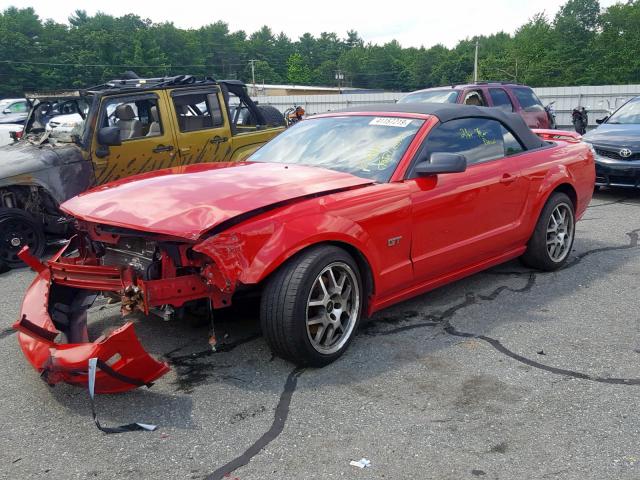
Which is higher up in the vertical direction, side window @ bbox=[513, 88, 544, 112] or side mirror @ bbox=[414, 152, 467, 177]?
side window @ bbox=[513, 88, 544, 112]

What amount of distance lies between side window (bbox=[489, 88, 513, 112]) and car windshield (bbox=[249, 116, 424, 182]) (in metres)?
7.16

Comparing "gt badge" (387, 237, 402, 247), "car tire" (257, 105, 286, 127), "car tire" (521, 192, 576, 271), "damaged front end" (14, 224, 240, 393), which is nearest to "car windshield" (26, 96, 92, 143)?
"car tire" (257, 105, 286, 127)

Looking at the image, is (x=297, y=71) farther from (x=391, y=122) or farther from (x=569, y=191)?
(x=391, y=122)

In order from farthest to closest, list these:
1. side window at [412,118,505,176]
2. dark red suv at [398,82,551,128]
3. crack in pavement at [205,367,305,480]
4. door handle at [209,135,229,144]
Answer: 1. dark red suv at [398,82,551,128]
2. door handle at [209,135,229,144]
3. side window at [412,118,505,176]
4. crack in pavement at [205,367,305,480]

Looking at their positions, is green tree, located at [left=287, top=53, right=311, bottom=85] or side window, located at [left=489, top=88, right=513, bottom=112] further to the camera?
green tree, located at [left=287, top=53, right=311, bottom=85]

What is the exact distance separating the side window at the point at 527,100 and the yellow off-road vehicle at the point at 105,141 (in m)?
5.76

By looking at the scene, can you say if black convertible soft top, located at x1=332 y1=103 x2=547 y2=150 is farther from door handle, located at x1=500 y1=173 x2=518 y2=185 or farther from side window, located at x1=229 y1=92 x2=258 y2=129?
side window, located at x1=229 y1=92 x2=258 y2=129

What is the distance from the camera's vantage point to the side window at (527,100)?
11.8 m

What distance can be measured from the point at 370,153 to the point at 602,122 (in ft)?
26.8

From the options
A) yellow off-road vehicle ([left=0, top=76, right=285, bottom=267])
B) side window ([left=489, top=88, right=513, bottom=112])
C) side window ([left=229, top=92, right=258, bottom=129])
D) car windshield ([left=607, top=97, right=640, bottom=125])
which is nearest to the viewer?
yellow off-road vehicle ([left=0, top=76, right=285, bottom=267])

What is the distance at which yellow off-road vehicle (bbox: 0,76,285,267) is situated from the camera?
6.54 m

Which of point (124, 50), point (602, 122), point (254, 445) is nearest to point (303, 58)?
point (124, 50)

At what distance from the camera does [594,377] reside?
11.6 feet

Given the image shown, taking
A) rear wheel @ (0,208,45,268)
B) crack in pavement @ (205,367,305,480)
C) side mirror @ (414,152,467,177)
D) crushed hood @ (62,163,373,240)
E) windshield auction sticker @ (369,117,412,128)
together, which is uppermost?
windshield auction sticker @ (369,117,412,128)
